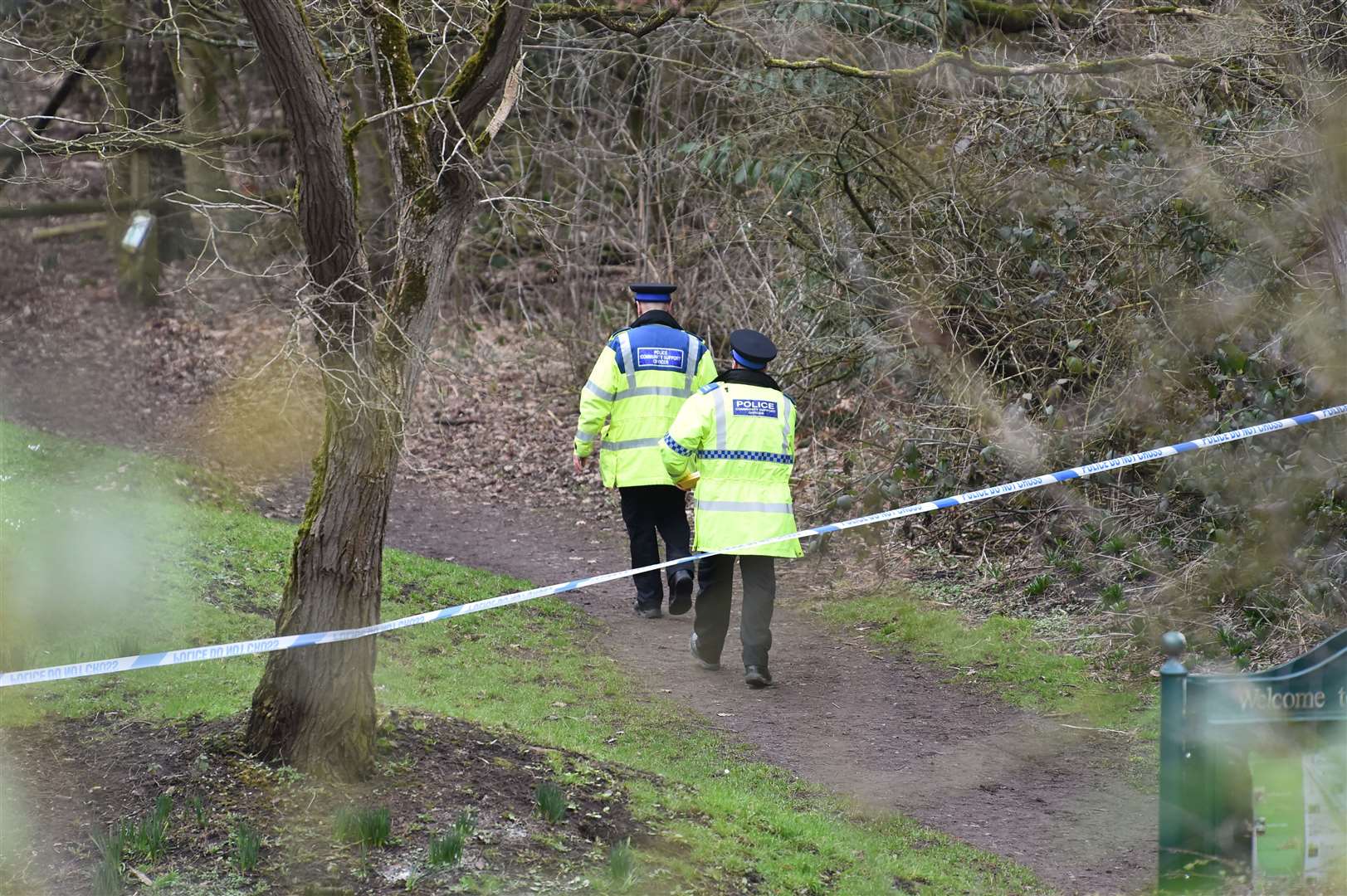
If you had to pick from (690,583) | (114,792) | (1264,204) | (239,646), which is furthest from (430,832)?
(1264,204)

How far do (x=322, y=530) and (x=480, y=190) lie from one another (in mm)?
1585

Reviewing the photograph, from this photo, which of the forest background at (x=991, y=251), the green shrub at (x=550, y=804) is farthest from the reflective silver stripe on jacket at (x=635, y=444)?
the green shrub at (x=550, y=804)

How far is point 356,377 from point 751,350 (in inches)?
111

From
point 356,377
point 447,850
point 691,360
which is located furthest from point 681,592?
point 447,850

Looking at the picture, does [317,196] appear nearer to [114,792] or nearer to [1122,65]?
[114,792]

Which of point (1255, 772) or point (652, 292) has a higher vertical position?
point (652, 292)

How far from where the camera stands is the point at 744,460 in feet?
23.9

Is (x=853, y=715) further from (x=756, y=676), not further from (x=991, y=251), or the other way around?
(x=991, y=251)

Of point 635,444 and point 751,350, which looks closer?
point 751,350

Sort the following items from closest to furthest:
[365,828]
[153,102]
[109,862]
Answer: [109,862] < [365,828] < [153,102]

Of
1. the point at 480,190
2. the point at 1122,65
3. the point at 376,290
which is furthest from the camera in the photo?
the point at 1122,65

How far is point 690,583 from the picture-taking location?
8984mm

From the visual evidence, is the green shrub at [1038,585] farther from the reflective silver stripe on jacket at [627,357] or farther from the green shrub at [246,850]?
the green shrub at [246,850]

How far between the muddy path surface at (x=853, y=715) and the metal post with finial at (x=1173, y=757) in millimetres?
1029
